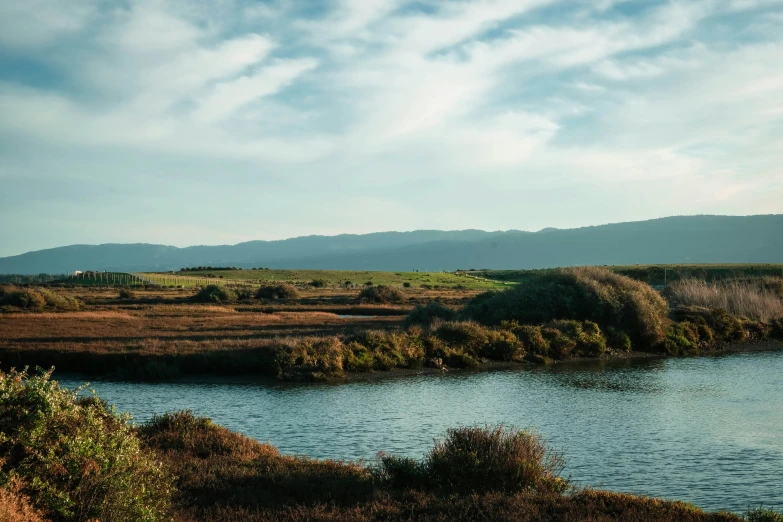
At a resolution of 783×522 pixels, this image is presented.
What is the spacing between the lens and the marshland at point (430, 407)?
11.2 meters

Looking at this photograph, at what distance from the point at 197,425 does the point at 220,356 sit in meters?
16.3

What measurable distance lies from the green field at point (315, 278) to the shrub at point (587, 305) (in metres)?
75.7

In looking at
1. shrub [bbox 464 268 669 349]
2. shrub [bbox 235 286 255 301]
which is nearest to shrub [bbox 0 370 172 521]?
shrub [bbox 464 268 669 349]

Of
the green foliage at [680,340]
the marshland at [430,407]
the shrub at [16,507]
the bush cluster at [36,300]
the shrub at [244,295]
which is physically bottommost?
the green foliage at [680,340]

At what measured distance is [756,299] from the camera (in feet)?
177

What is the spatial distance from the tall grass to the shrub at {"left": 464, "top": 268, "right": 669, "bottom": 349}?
8.67 m

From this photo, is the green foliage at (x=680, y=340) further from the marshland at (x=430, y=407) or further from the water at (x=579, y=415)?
the water at (x=579, y=415)

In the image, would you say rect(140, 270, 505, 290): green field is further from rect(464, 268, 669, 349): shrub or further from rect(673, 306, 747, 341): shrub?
rect(464, 268, 669, 349): shrub

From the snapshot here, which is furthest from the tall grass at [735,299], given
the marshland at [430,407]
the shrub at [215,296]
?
the shrub at [215,296]

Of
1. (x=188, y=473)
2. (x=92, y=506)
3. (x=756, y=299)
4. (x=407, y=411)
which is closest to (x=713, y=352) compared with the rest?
(x=756, y=299)

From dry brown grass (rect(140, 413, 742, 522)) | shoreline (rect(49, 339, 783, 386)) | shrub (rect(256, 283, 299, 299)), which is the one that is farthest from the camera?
shrub (rect(256, 283, 299, 299))

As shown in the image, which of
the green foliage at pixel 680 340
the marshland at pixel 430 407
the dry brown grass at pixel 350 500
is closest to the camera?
the dry brown grass at pixel 350 500

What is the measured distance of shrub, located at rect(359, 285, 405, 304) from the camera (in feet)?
264

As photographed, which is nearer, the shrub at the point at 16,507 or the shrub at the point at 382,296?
the shrub at the point at 16,507
